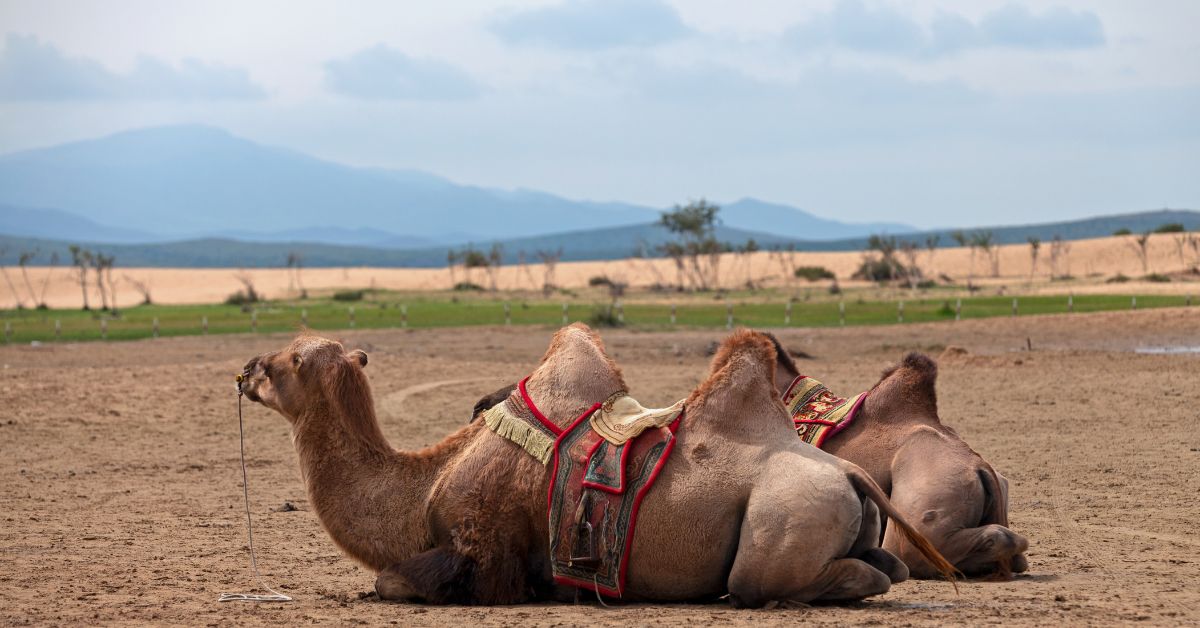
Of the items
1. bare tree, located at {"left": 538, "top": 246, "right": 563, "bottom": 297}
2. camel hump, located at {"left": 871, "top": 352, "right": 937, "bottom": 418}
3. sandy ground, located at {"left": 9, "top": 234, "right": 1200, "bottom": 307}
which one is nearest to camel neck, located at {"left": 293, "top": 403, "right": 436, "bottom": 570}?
camel hump, located at {"left": 871, "top": 352, "right": 937, "bottom": 418}

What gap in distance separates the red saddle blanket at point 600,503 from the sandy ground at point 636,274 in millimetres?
78785

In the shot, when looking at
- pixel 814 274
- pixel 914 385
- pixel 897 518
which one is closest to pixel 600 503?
pixel 897 518

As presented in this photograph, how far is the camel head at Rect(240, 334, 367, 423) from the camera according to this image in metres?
7.89

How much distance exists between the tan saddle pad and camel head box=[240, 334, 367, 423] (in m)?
1.44

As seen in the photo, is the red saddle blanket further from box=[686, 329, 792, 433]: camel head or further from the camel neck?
the camel neck

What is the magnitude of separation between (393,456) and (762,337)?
2242 mm

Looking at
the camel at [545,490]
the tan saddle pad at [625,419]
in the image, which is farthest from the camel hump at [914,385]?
the tan saddle pad at [625,419]

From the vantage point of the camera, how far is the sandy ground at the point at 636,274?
94.1 metres

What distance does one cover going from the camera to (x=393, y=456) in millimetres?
7926

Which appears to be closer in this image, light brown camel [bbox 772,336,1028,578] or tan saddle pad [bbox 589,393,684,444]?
tan saddle pad [bbox 589,393,684,444]

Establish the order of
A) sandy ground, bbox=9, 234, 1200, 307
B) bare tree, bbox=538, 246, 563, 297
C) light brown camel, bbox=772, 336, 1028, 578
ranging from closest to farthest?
light brown camel, bbox=772, 336, 1028, 578
bare tree, bbox=538, 246, 563, 297
sandy ground, bbox=9, 234, 1200, 307

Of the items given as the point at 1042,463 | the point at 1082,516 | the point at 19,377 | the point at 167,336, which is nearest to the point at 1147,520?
the point at 1082,516

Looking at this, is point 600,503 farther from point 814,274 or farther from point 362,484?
point 814,274

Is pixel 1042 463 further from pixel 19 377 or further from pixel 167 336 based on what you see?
pixel 167 336
